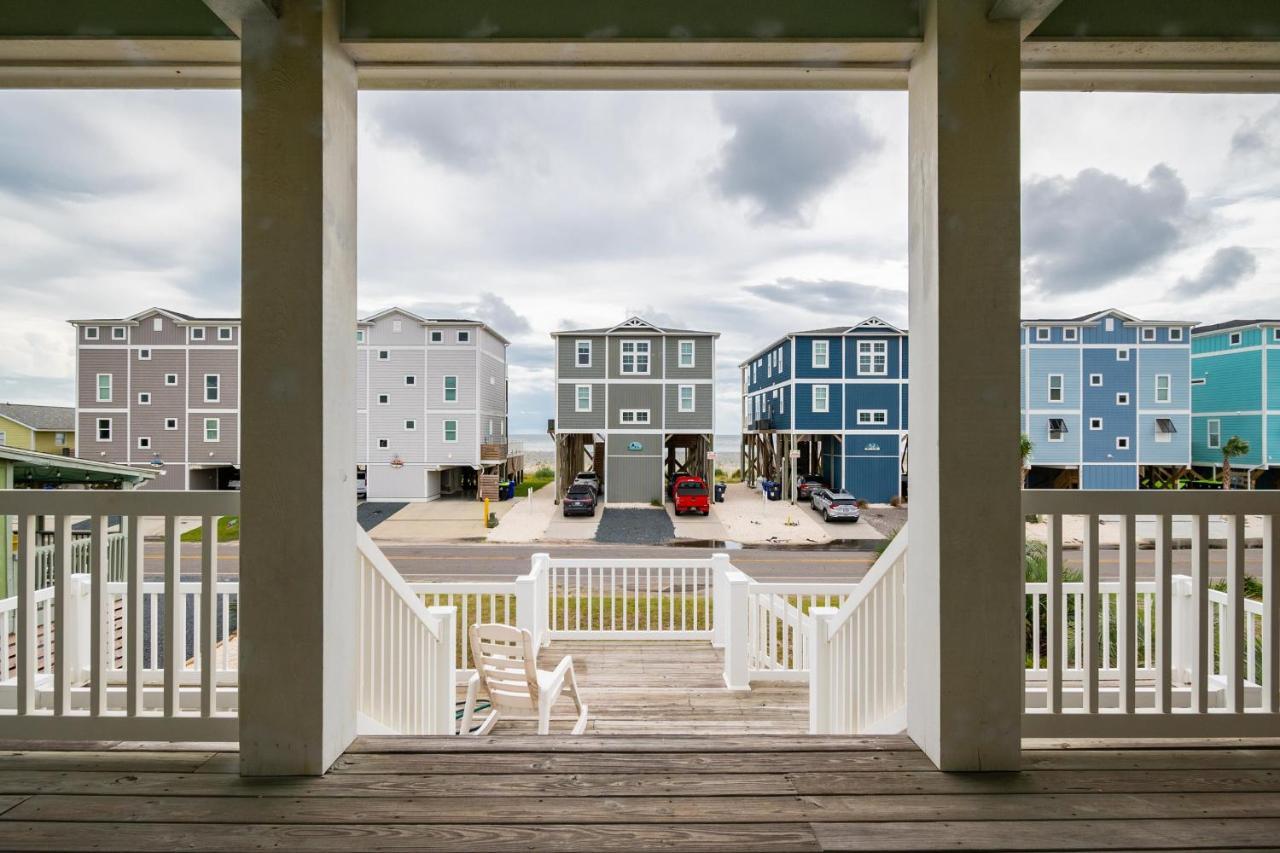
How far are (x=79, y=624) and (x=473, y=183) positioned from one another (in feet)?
13.4

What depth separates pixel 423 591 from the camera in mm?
3863

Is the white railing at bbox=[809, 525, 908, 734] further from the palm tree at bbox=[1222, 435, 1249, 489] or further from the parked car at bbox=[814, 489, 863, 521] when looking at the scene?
the parked car at bbox=[814, 489, 863, 521]

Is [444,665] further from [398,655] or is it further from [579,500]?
[579,500]

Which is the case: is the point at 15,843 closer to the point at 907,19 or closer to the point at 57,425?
the point at 907,19

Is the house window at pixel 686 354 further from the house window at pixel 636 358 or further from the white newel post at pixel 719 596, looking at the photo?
the white newel post at pixel 719 596

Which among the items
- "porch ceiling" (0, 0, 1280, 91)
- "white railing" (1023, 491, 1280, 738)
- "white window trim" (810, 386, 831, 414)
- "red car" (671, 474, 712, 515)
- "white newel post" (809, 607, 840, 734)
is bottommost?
"red car" (671, 474, 712, 515)

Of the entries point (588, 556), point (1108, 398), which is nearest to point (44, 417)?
point (588, 556)

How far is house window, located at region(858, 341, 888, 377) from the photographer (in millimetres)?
10641

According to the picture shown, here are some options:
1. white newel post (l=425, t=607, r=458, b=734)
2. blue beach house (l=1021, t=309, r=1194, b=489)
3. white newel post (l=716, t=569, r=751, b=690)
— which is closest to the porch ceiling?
blue beach house (l=1021, t=309, r=1194, b=489)

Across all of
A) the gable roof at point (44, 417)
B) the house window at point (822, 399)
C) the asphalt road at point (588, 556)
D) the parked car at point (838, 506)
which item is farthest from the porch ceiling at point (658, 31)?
the house window at point (822, 399)

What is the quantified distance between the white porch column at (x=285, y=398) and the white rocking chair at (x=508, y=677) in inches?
58.0

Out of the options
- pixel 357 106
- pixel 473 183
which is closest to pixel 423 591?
pixel 357 106

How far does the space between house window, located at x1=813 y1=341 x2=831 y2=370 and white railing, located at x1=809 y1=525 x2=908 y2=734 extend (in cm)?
918

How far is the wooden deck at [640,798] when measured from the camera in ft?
4.07
